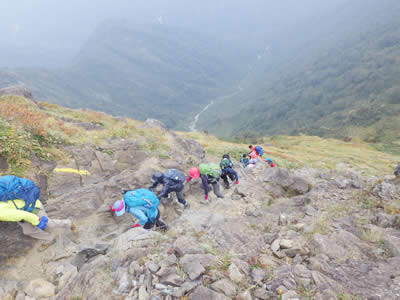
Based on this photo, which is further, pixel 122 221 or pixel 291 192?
pixel 291 192

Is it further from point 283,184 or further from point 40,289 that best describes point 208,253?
point 283,184

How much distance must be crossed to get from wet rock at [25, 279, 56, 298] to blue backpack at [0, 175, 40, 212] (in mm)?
2191

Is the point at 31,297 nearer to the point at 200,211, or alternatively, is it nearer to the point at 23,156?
the point at 23,156

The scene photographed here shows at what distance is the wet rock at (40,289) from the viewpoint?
5.44 m

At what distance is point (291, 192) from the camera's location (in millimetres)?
14617

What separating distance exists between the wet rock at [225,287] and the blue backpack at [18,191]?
5.98 meters

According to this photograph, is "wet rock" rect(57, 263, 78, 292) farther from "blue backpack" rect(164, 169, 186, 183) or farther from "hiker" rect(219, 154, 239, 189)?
"hiker" rect(219, 154, 239, 189)

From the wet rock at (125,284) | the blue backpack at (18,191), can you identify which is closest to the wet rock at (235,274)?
the wet rock at (125,284)

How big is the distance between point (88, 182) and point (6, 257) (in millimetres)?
4738

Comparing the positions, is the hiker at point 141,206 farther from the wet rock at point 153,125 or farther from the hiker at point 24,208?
the wet rock at point 153,125

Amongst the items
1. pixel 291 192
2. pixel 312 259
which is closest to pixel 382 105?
pixel 291 192

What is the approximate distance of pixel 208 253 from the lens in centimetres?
567

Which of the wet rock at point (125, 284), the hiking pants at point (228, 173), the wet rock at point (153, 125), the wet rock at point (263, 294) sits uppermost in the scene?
the wet rock at point (263, 294)

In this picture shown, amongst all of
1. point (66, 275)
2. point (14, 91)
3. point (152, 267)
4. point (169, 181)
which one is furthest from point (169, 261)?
point (14, 91)
